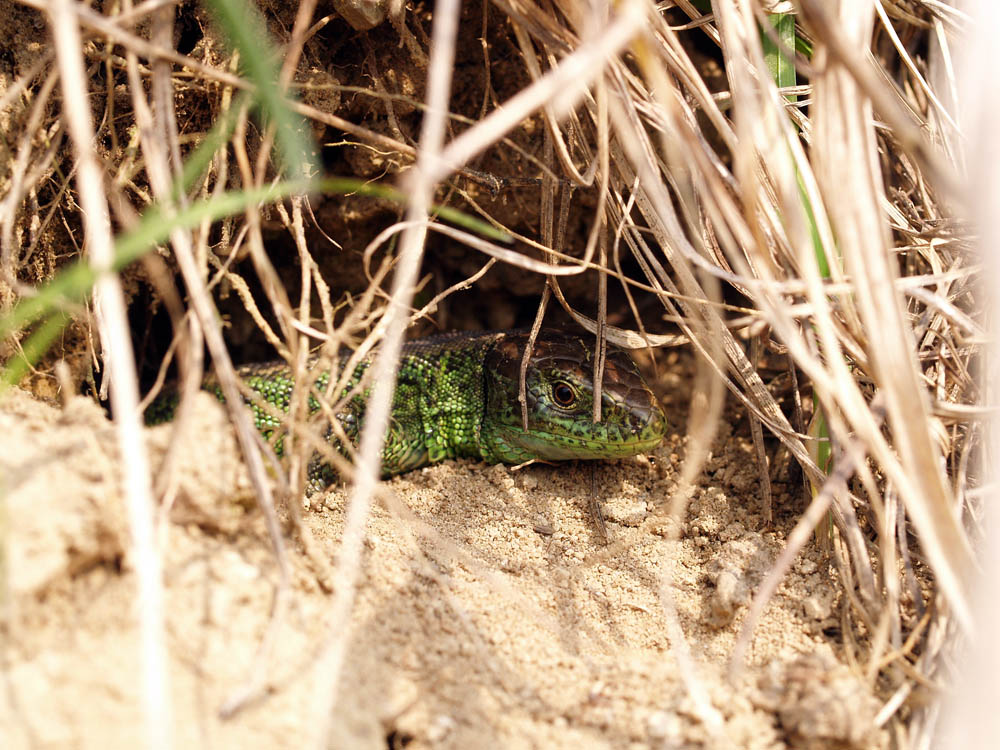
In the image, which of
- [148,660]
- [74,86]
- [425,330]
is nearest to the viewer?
[148,660]

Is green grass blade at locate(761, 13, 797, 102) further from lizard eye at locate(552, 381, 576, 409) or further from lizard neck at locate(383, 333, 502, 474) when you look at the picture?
lizard neck at locate(383, 333, 502, 474)

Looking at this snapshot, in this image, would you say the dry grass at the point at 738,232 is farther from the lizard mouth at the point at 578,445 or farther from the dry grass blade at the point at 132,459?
the lizard mouth at the point at 578,445

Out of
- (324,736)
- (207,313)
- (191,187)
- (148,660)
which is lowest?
(324,736)

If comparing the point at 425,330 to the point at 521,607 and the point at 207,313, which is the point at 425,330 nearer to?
the point at 521,607

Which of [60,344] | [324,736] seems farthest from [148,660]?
[60,344]

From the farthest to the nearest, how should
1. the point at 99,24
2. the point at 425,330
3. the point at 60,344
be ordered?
1. the point at 425,330
2. the point at 60,344
3. the point at 99,24

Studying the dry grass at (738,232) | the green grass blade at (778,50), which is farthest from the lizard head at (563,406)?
the green grass blade at (778,50)
